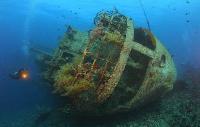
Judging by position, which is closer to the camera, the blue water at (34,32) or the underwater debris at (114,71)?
the underwater debris at (114,71)

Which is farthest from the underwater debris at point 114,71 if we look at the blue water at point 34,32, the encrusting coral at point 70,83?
the blue water at point 34,32

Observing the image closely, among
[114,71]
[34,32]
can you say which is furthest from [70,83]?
[34,32]

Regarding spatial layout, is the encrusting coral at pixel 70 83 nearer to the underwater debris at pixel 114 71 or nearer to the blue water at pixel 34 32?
the underwater debris at pixel 114 71

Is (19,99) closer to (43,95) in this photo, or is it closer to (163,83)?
(43,95)

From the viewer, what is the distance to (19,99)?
56.7ft

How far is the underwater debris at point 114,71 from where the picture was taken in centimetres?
812

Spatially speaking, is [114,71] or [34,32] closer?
[114,71]

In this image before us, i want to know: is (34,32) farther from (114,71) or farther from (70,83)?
(114,71)

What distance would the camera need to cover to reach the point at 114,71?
26.5ft

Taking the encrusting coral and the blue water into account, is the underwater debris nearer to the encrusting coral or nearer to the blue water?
the encrusting coral

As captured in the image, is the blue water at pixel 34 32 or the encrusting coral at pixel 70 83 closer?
the encrusting coral at pixel 70 83

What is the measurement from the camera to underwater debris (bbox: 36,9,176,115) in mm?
8117

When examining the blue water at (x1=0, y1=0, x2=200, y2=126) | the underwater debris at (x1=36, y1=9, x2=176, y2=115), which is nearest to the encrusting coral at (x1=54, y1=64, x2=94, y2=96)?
the underwater debris at (x1=36, y1=9, x2=176, y2=115)

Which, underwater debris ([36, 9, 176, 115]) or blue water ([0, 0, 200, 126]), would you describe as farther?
blue water ([0, 0, 200, 126])
